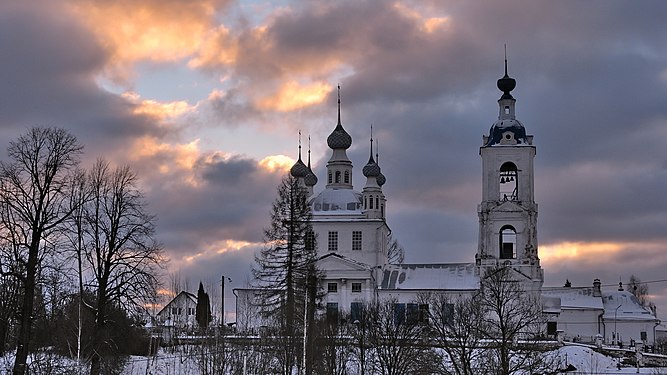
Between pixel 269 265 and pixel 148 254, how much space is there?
11029 mm

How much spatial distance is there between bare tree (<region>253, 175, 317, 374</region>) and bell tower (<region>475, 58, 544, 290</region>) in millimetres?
29719

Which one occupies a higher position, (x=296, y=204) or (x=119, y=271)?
(x=296, y=204)

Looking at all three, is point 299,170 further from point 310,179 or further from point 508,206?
point 508,206

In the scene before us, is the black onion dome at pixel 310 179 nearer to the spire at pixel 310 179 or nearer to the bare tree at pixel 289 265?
the spire at pixel 310 179

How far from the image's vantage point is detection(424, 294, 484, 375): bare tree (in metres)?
35.0

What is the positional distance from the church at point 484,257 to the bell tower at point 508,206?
73mm

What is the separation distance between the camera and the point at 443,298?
229 feet

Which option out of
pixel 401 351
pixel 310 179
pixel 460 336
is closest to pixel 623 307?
pixel 310 179

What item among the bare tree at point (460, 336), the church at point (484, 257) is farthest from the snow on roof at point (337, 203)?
the bare tree at point (460, 336)

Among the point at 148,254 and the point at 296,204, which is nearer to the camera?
the point at 148,254

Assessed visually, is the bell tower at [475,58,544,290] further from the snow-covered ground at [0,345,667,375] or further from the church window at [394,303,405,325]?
the snow-covered ground at [0,345,667,375]

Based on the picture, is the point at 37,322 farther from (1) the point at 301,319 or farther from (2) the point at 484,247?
(2) the point at 484,247

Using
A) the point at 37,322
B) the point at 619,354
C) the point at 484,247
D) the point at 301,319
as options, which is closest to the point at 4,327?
the point at 37,322

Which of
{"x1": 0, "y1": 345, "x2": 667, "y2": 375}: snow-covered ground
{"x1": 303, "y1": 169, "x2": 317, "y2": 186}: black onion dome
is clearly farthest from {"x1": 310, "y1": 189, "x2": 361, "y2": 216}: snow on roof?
{"x1": 0, "y1": 345, "x2": 667, "y2": 375}: snow-covered ground
